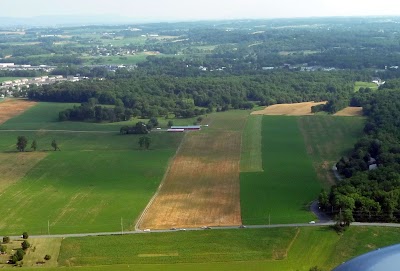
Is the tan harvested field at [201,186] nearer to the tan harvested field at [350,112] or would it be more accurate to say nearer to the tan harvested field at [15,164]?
the tan harvested field at [15,164]

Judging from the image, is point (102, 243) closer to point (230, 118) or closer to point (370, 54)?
point (230, 118)

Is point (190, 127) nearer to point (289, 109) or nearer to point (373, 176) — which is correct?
point (289, 109)

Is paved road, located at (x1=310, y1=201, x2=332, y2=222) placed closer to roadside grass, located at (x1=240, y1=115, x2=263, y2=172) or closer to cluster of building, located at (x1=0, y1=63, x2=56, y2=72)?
roadside grass, located at (x1=240, y1=115, x2=263, y2=172)

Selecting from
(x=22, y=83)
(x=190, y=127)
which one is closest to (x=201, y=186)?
(x=190, y=127)

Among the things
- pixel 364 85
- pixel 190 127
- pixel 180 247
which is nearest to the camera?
pixel 180 247

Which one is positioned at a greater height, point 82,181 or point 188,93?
point 82,181

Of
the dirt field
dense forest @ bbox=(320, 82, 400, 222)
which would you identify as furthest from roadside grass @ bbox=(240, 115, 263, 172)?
the dirt field

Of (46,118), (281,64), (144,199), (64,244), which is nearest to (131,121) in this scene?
(46,118)

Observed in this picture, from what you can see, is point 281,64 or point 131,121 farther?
point 281,64
